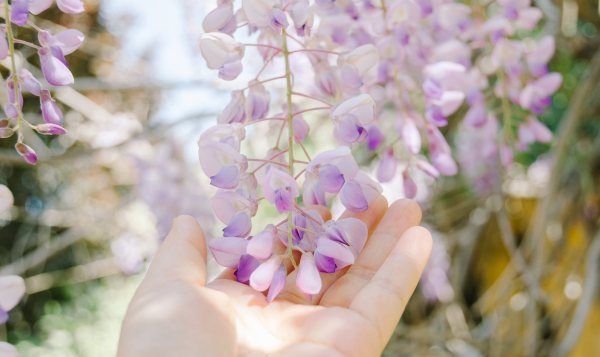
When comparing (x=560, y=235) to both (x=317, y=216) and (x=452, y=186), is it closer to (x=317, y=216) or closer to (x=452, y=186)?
(x=452, y=186)

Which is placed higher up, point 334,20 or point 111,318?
point 334,20

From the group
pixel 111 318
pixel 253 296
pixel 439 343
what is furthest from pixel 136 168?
pixel 111 318

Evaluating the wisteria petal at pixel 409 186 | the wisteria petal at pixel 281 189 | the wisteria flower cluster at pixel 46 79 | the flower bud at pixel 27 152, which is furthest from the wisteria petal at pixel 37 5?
the wisteria petal at pixel 409 186

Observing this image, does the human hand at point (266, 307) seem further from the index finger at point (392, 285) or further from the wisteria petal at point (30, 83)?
the wisteria petal at point (30, 83)

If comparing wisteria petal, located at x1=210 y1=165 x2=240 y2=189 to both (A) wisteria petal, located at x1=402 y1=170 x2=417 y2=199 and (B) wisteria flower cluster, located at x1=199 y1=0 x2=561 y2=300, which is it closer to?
(B) wisteria flower cluster, located at x1=199 y1=0 x2=561 y2=300

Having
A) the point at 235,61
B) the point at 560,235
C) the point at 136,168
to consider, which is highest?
the point at 235,61

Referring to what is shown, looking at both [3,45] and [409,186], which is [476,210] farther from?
[3,45]

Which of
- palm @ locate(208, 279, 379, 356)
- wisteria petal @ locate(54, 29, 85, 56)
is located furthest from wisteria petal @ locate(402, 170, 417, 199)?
wisteria petal @ locate(54, 29, 85, 56)

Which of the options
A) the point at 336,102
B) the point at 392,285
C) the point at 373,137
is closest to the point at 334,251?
the point at 392,285
